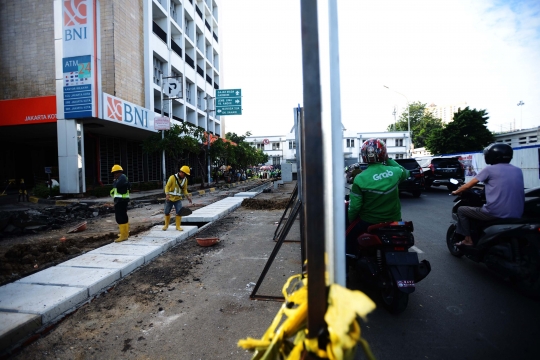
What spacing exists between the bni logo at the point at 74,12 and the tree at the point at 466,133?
32.2m

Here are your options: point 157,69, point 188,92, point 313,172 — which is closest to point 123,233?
point 313,172

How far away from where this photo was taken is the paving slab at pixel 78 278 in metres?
3.92

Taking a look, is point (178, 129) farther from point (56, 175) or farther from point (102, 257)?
point (102, 257)

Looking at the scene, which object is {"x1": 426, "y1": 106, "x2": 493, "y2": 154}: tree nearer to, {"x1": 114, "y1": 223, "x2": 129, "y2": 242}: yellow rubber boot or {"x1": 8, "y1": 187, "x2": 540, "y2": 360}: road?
{"x1": 8, "y1": 187, "x2": 540, "y2": 360}: road

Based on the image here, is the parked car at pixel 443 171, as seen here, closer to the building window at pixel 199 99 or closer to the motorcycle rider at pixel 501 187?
the motorcycle rider at pixel 501 187

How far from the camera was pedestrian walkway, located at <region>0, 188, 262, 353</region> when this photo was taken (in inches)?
117

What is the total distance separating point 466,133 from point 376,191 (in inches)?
1326

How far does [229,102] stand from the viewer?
76.8 feet

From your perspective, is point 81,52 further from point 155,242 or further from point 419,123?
point 419,123

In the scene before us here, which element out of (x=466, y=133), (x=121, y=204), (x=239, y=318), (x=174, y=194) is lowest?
(x=239, y=318)

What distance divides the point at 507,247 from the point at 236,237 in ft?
16.1

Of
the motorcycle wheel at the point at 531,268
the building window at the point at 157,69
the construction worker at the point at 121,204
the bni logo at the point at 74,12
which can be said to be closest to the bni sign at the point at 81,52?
the bni logo at the point at 74,12

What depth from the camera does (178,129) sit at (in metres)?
19.4

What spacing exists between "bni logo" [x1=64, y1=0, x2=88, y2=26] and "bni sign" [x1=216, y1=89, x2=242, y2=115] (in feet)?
33.2
